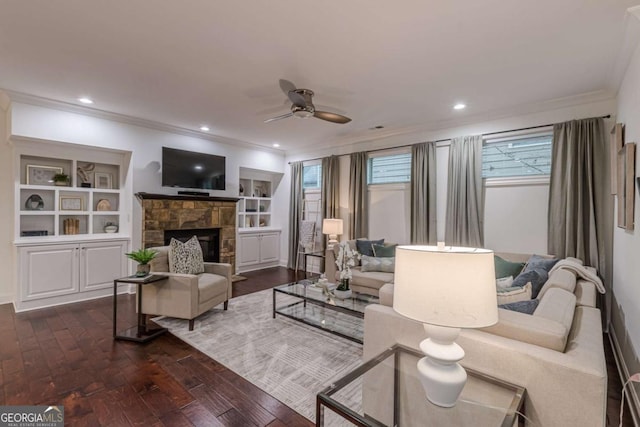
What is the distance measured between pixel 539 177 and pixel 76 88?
581 centimetres

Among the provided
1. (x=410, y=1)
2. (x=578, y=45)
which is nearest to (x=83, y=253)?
(x=410, y=1)

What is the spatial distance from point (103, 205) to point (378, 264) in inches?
175

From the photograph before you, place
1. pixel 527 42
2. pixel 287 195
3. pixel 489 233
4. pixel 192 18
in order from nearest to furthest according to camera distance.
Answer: pixel 192 18 < pixel 527 42 < pixel 489 233 < pixel 287 195

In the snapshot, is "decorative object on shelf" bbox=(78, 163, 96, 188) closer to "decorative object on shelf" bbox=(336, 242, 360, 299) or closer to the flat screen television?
the flat screen television

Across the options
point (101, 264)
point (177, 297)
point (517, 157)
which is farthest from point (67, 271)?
point (517, 157)

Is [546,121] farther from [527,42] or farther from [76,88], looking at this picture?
[76,88]

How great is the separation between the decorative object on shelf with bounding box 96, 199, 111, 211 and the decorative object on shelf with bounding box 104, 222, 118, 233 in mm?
247

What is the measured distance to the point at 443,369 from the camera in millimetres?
1200

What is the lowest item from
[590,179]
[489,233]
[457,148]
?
[489,233]

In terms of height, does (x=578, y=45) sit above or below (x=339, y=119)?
above

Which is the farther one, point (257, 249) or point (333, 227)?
point (257, 249)

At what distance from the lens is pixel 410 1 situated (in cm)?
192

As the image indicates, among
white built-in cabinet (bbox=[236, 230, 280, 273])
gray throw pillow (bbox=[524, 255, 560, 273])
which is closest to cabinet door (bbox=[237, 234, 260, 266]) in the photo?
white built-in cabinet (bbox=[236, 230, 280, 273])

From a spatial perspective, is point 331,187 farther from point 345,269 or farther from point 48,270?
point 48,270
